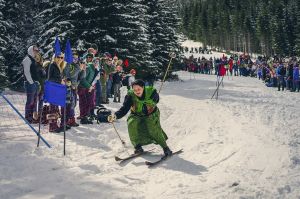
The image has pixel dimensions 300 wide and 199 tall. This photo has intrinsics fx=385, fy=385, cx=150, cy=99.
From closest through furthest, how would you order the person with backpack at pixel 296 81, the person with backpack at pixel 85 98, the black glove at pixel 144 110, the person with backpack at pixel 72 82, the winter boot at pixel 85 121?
the black glove at pixel 144 110
the person with backpack at pixel 72 82
the winter boot at pixel 85 121
the person with backpack at pixel 85 98
the person with backpack at pixel 296 81

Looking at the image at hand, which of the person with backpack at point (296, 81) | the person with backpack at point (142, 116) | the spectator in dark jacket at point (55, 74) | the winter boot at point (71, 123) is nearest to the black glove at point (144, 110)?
the person with backpack at point (142, 116)

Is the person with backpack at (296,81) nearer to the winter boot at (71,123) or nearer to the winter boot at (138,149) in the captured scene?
the winter boot at (71,123)

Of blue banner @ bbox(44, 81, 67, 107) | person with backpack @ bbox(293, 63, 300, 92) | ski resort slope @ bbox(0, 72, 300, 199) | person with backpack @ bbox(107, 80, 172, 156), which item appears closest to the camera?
ski resort slope @ bbox(0, 72, 300, 199)

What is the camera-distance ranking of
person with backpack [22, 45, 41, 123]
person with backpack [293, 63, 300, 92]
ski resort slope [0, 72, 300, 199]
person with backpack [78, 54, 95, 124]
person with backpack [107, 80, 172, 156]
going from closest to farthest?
ski resort slope [0, 72, 300, 199] < person with backpack [107, 80, 172, 156] < person with backpack [22, 45, 41, 123] < person with backpack [78, 54, 95, 124] < person with backpack [293, 63, 300, 92]

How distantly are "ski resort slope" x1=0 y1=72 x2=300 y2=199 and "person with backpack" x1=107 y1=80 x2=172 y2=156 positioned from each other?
365 millimetres

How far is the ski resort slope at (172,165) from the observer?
17.7 feet

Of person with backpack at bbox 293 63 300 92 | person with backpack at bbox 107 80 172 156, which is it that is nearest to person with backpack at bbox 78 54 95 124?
person with backpack at bbox 107 80 172 156

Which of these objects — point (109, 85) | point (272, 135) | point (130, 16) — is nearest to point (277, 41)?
point (130, 16)

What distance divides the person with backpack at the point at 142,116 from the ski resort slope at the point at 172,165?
0.37 m

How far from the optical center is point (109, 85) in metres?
15.5

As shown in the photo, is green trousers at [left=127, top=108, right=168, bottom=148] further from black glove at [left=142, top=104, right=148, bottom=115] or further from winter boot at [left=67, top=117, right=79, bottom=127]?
winter boot at [left=67, top=117, right=79, bottom=127]

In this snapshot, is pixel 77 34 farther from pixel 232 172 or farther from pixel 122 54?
pixel 232 172

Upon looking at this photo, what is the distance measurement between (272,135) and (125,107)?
3597 millimetres

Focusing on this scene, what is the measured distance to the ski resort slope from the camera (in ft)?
17.7
